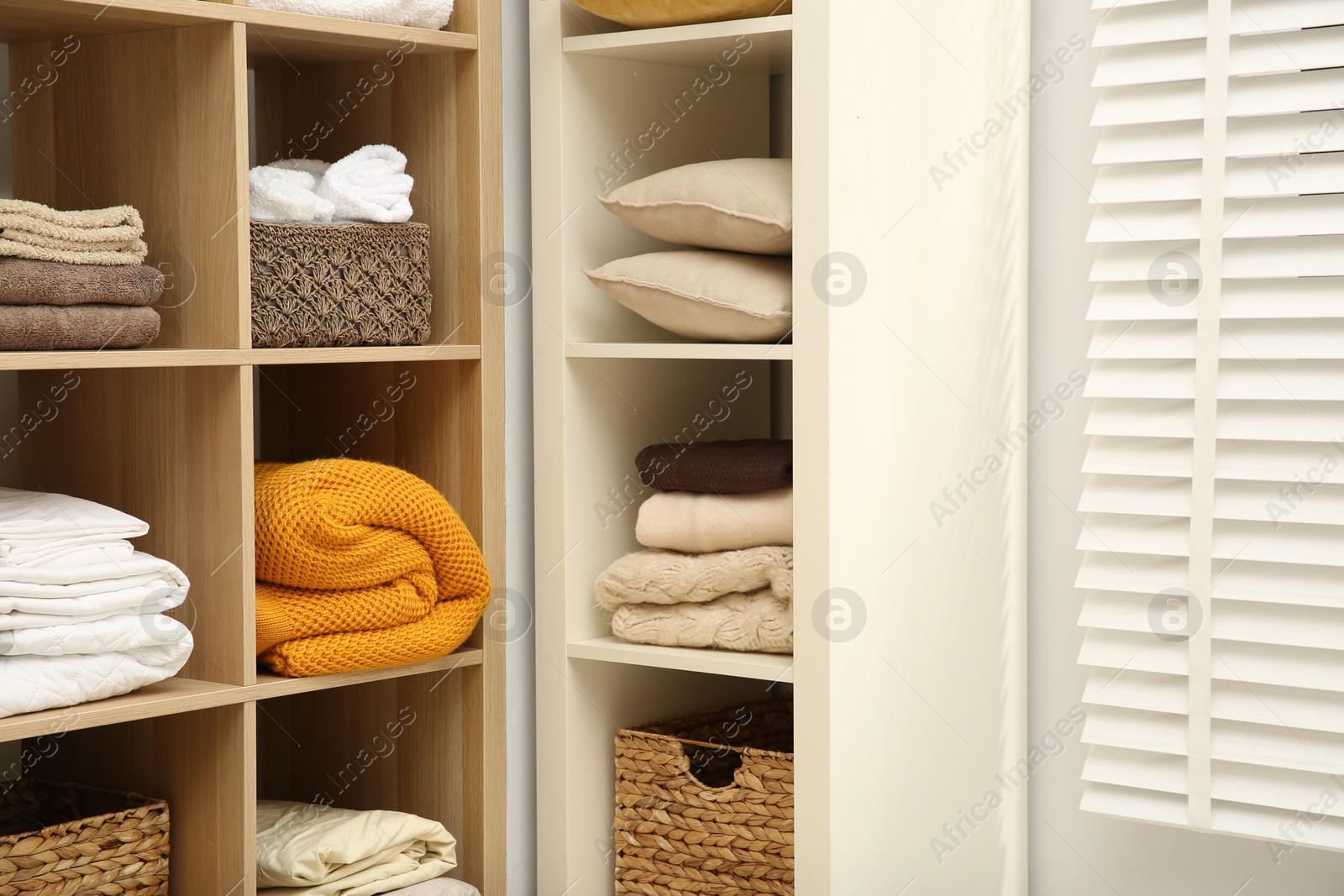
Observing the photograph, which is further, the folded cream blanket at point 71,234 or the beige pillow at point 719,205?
the beige pillow at point 719,205

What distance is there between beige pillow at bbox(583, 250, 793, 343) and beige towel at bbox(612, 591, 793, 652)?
293 millimetres

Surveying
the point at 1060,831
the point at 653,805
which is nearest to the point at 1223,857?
the point at 1060,831

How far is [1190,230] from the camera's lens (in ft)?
4.72

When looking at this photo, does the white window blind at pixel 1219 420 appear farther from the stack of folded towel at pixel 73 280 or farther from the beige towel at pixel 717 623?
the stack of folded towel at pixel 73 280

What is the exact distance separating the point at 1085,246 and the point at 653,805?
→ 88cm

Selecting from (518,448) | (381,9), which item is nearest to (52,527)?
(518,448)

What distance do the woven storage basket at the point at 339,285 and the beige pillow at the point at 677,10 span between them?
31 cm

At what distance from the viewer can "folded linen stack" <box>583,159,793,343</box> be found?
53.9 inches

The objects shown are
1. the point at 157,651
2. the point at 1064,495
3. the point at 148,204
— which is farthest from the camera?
the point at 1064,495

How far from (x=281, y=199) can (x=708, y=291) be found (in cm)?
45

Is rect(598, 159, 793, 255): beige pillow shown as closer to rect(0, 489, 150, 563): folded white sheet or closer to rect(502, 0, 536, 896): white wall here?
rect(502, 0, 536, 896): white wall

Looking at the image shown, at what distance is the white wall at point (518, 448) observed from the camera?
1.52 m

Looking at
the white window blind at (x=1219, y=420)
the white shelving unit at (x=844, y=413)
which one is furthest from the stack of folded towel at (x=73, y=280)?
the white window blind at (x=1219, y=420)

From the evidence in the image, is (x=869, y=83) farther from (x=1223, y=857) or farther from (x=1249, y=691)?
(x=1223, y=857)
